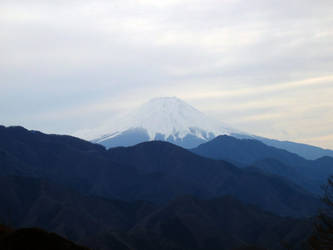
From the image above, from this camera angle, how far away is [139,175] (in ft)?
470

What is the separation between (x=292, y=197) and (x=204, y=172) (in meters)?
24.4

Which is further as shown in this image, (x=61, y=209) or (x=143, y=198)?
(x=143, y=198)

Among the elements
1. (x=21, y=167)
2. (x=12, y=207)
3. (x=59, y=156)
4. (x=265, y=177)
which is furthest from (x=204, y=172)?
(x=12, y=207)

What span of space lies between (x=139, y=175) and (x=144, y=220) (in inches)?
1707

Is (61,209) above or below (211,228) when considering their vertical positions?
above

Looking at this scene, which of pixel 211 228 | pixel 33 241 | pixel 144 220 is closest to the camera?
pixel 33 241

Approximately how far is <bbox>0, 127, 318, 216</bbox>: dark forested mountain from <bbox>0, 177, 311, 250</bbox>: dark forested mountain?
19973 millimetres

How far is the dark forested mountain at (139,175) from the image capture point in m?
133

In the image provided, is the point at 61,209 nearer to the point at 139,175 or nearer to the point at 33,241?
the point at 139,175

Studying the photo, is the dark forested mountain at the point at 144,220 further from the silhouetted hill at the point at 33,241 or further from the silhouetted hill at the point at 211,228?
the silhouetted hill at the point at 33,241

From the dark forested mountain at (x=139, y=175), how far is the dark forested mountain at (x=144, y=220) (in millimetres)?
19973

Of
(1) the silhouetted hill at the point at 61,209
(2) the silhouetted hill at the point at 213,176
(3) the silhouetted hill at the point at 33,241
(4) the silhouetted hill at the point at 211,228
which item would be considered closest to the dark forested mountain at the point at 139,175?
(2) the silhouetted hill at the point at 213,176

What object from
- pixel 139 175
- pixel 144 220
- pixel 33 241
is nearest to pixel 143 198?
pixel 139 175

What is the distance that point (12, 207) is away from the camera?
100m
